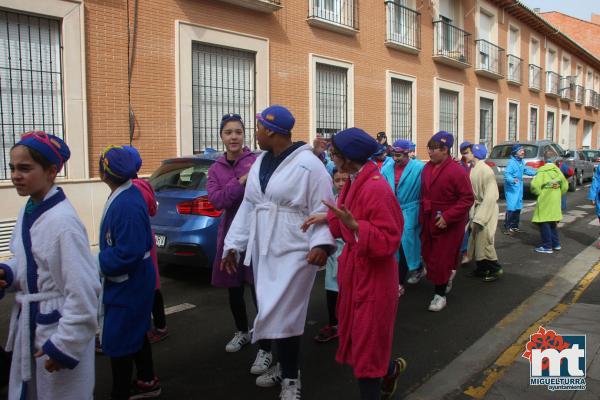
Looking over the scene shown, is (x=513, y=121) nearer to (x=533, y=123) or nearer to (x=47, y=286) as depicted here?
(x=533, y=123)

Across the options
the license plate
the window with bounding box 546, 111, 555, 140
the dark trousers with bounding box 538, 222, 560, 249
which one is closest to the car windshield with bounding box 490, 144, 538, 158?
the dark trousers with bounding box 538, 222, 560, 249

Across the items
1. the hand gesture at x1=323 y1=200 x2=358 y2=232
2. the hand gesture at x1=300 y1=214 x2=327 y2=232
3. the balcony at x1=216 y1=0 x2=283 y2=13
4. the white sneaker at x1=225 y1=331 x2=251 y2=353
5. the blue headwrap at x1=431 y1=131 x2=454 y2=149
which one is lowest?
the white sneaker at x1=225 y1=331 x2=251 y2=353

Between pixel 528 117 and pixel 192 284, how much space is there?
2481 cm

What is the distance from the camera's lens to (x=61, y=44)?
8258mm

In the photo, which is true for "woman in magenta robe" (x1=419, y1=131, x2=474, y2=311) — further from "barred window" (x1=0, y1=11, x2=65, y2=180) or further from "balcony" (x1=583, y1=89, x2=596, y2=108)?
"balcony" (x1=583, y1=89, x2=596, y2=108)

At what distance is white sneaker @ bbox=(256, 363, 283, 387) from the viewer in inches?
142

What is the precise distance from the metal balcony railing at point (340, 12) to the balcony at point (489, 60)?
28.7 feet

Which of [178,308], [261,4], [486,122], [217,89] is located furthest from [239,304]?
[486,122]

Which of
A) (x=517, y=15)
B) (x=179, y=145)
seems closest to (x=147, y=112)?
(x=179, y=145)

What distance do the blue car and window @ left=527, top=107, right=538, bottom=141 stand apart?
25047 mm

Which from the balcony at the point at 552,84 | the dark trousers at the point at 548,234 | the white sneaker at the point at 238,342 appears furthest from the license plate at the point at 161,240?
the balcony at the point at 552,84

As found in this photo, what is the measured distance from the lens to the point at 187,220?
593 centimetres

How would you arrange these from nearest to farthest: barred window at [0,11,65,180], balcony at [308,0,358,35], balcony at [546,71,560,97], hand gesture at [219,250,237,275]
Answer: hand gesture at [219,250,237,275] < barred window at [0,11,65,180] < balcony at [308,0,358,35] < balcony at [546,71,560,97]

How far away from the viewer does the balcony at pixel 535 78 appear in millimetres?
26719
